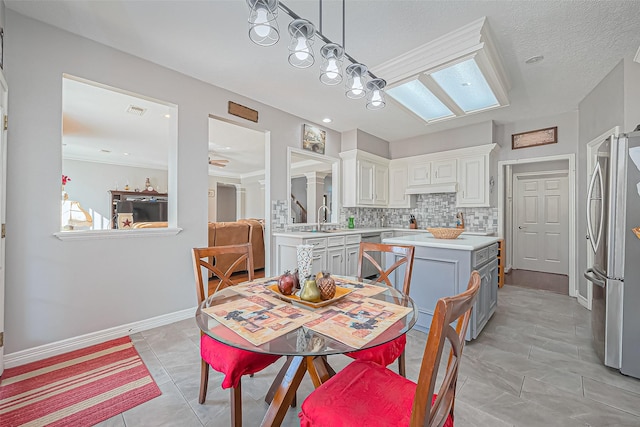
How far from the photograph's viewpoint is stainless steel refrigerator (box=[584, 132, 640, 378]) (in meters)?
1.87

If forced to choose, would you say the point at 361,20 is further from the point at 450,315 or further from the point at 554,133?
the point at 554,133

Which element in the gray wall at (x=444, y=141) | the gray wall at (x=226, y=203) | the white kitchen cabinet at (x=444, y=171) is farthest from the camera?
the gray wall at (x=226, y=203)

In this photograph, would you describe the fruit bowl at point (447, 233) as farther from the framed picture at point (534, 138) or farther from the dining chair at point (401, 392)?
the framed picture at point (534, 138)

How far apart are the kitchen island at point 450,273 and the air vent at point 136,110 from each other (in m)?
3.66

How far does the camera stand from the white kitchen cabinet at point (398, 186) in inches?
206

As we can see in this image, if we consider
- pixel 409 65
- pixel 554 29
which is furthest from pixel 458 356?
pixel 554 29

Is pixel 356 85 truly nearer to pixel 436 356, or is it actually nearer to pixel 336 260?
pixel 436 356

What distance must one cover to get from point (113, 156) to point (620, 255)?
863 cm

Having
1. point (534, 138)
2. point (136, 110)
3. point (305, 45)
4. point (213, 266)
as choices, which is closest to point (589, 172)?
point (534, 138)

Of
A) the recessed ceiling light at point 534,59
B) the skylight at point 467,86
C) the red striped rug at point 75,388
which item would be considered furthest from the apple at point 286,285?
the recessed ceiling light at point 534,59

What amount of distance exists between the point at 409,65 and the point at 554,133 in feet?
9.96

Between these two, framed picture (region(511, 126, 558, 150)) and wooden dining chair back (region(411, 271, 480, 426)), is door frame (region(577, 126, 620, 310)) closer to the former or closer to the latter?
framed picture (region(511, 126, 558, 150))

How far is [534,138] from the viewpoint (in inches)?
166

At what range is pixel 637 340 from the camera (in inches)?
73.2
